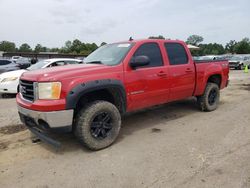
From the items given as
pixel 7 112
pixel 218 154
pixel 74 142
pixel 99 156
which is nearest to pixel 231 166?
pixel 218 154

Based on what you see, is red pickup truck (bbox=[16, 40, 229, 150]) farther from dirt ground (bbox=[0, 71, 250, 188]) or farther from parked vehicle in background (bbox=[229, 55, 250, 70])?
parked vehicle in background (bbox=[229, 55, 250, 70])

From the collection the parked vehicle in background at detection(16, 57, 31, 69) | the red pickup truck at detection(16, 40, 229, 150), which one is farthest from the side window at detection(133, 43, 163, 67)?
the parked vehicle in background at detection(16, 57, 31, 69)

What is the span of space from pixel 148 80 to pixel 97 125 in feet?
4.58

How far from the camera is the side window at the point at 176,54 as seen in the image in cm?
577

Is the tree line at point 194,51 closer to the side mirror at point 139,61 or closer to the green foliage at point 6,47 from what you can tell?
the green foliage at point 6,47

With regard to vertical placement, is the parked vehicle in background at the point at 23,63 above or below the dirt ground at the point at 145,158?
above

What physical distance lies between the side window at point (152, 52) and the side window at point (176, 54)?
1.05 feet

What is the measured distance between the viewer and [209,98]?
7.03 metres

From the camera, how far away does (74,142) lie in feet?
16.0

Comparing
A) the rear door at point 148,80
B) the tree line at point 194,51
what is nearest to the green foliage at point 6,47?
the tree line at point 194,51

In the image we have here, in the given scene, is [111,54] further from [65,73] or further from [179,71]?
[179,71]

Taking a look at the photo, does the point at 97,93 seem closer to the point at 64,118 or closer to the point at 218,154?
the point at 64,118

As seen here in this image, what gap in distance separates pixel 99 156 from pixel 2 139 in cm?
214

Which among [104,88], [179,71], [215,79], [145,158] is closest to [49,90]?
[104,88]
